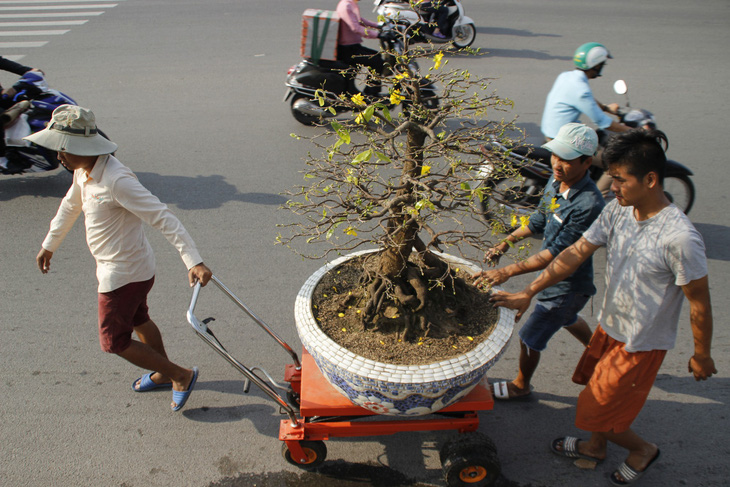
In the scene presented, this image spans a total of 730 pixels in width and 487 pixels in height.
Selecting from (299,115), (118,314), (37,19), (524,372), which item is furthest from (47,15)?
(524,372)

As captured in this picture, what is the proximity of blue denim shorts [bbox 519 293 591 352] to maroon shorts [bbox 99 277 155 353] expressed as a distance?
2.25 m

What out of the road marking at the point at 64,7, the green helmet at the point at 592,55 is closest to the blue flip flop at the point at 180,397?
the green helmet at the point at 592,55

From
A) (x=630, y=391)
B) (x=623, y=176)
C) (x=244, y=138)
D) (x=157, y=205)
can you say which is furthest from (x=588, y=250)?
(x=244, y=138)

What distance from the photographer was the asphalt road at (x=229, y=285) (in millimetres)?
2926

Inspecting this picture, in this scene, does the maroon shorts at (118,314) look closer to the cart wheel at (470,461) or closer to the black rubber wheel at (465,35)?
the cart wheel at (470,461)

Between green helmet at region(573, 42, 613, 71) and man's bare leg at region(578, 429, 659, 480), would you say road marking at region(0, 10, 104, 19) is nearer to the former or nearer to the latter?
green helmet at region(573, 42, 613, 71)

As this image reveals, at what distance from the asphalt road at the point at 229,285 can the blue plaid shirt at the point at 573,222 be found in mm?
861

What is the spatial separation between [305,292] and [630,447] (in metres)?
1.88

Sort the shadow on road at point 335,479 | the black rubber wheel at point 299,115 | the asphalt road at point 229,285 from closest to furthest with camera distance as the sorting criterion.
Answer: the shadow on road at point 335,479 < the asphalt road at point 229,285 < the black rubber wheel at point 299,115

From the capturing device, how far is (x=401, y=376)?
2293mm

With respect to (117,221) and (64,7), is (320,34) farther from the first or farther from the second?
(64,7)

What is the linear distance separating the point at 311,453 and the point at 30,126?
456 centimetres

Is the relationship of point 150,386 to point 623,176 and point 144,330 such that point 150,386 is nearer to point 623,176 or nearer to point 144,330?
point 144,330

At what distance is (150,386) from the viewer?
3342 millimetres
